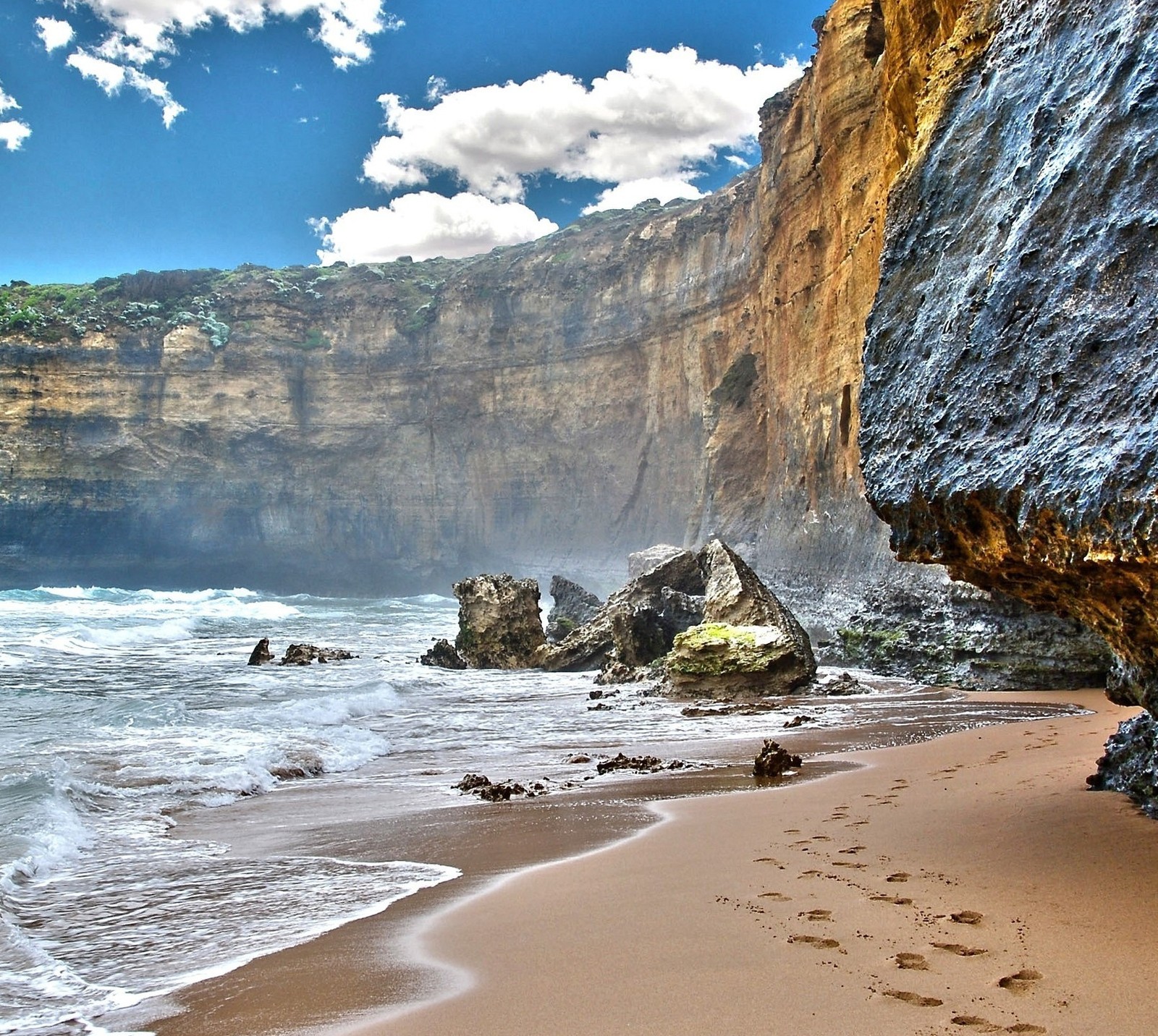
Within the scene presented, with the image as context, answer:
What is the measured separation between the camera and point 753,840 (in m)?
3.85

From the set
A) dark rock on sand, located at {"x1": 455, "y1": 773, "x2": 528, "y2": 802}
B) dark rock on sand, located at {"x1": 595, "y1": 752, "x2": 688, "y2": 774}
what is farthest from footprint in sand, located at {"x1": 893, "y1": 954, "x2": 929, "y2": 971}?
dark rock on sand, located at {"x1": 595, "y1": 752, "x2": 688, "y2": 774}

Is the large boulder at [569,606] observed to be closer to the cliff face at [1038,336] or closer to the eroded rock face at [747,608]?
the eroded rock face at [747,608]

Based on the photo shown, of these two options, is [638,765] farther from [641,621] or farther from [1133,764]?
[641,621]

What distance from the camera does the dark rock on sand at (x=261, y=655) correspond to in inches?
623

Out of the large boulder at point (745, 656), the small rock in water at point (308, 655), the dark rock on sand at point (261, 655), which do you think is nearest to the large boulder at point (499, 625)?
the small rock in water at point (308, 655)

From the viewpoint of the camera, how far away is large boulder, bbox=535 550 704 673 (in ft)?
46.2

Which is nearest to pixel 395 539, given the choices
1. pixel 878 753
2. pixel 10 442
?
pixel 10 442

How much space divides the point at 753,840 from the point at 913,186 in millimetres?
2778

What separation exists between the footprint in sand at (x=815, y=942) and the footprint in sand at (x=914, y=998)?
33cm

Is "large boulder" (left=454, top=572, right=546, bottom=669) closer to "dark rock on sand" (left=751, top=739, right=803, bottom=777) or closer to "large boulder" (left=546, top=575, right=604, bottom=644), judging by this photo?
"large boulder" (left=546, top=575, right=604, bottom=644)

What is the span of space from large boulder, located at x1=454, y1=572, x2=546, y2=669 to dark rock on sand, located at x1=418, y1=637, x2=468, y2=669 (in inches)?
10.8

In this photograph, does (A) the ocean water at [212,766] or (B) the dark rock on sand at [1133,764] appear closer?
(A) the ocean water at [212,766]

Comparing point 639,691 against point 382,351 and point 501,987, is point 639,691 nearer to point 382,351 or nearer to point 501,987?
point 501,987

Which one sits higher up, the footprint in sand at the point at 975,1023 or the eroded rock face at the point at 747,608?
the eroded rock face at the point at 747,608
